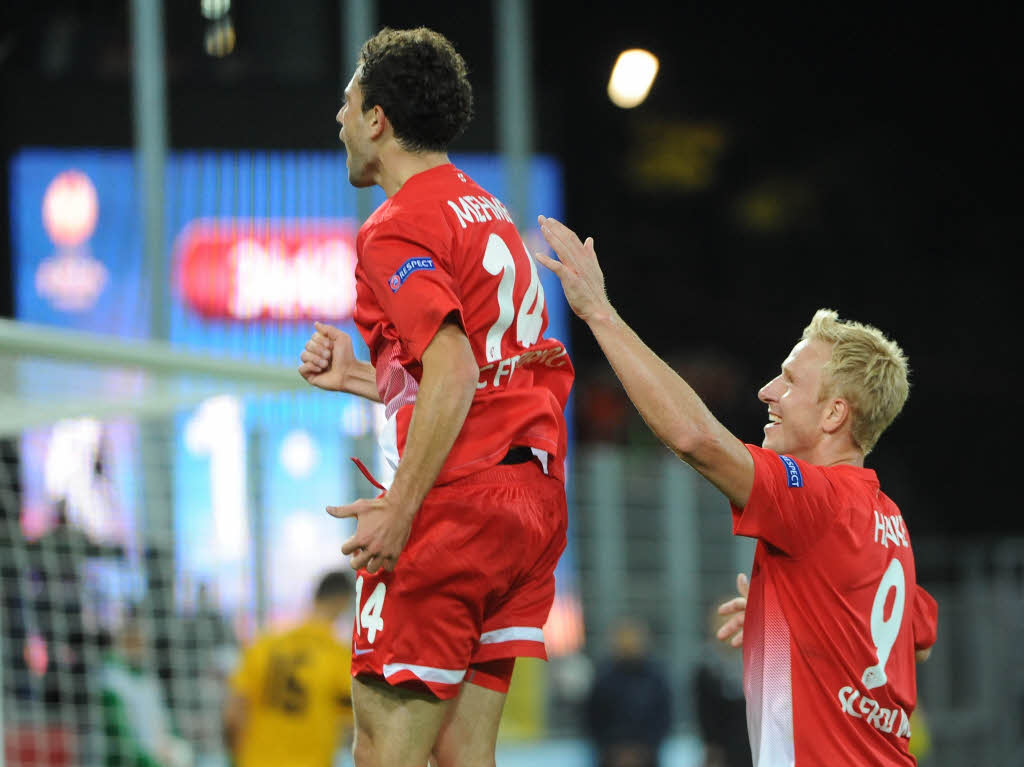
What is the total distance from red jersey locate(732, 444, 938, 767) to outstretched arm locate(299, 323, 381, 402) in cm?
80

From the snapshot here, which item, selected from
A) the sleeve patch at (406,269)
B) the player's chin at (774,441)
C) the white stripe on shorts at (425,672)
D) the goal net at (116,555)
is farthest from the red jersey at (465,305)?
the goal net at (116,555)

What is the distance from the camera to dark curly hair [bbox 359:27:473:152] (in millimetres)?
2648

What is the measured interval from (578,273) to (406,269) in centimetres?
30

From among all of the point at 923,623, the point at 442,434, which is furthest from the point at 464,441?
the point at 923,623

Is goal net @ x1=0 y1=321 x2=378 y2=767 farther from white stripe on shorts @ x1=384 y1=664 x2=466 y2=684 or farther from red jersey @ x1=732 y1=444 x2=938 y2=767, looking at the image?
red jersey @ x1=732 y1=444 x2=938 y2=767

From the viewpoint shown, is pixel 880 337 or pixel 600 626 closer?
pixel 880 337

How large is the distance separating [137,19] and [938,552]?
→ 7.95 meters

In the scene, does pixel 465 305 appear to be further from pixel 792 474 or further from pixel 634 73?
pixel 634 73

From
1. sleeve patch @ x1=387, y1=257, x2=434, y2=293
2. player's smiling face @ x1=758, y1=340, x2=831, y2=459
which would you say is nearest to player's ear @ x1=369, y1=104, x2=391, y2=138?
sleeve patch @ x1=387, y1=257, x2=434, y2=293

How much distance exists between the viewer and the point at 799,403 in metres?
2.82

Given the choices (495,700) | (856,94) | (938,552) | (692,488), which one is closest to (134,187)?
(692,488)

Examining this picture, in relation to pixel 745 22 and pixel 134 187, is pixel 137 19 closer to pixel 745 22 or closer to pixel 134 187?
pixel 134 187

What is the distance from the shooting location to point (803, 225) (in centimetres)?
1878

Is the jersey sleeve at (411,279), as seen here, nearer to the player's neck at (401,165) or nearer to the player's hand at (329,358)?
the player's neck at (401,165)
